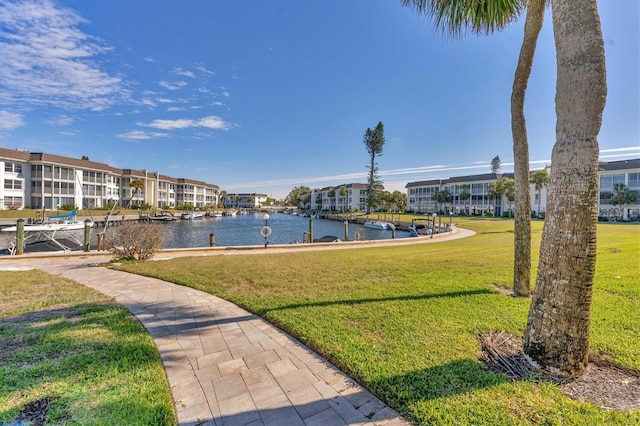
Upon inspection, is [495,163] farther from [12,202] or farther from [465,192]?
[12,202]

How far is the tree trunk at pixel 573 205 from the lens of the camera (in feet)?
9.69

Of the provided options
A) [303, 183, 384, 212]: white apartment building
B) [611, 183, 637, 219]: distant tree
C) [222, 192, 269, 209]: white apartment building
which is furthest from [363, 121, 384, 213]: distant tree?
[222, 192, 269, 209]: white apartment building

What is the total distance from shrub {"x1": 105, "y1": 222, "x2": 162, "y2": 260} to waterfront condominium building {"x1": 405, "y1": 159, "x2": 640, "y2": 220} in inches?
1747

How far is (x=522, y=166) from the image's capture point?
5.66 metres

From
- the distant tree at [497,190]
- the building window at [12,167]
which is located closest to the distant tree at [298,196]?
the distant tree at [497,190]

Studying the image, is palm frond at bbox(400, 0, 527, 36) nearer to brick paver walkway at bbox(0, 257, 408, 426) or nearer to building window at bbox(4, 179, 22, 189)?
brick paver walkway at bbox(0, 257, 408, 426)

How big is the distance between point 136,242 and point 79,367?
319 inches

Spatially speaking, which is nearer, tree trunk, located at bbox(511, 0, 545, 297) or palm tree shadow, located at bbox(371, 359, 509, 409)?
palm tree shadow, located at bbox(371, 359, 509, 409)

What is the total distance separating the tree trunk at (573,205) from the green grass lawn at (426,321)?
1.75ft

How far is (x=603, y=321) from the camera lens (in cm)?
432

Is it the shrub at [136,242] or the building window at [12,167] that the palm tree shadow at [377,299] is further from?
the building window at [12,167]

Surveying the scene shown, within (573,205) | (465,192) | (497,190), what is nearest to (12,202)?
(573,205)

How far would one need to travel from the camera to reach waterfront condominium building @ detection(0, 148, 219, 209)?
39.3m

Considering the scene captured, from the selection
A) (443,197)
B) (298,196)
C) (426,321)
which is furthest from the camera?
(298,196)
